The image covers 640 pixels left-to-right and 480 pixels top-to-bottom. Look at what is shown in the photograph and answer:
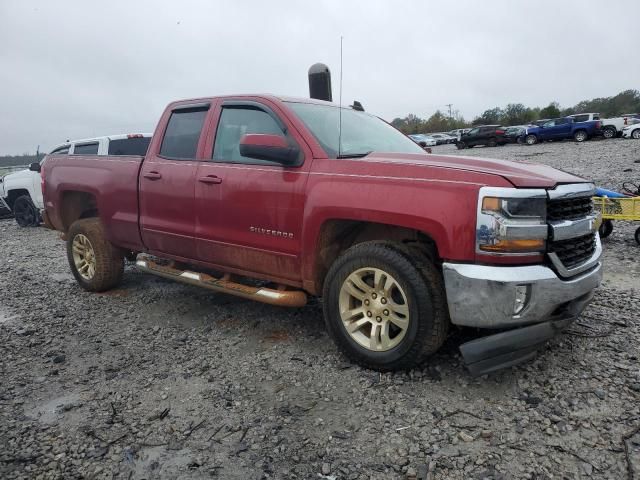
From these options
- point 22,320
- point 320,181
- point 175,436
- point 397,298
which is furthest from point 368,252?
point 22,320

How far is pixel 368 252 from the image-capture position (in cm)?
306

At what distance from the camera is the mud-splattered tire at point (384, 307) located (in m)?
2.88

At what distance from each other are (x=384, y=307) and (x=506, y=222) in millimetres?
922

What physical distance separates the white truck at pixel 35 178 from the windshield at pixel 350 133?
5.48m

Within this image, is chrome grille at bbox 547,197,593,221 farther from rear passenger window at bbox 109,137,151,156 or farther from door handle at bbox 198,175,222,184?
rear passenger window at bbox 109,137,151,156

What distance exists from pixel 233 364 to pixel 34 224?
10575mm

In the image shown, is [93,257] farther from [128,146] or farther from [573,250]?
[573,250]

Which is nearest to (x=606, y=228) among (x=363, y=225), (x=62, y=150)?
(x=363, y=225)

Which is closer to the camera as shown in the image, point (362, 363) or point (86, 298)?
point (362, 363)

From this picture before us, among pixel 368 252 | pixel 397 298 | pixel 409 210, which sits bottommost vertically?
pixel 397 298

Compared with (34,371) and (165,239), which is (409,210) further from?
(34,371)

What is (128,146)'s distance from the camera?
8453mm

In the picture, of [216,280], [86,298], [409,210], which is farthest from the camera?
[86,298]

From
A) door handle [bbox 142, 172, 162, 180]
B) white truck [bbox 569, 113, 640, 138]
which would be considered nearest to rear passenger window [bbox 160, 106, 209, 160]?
door handle [bbox 142, 172, 162, 180]
